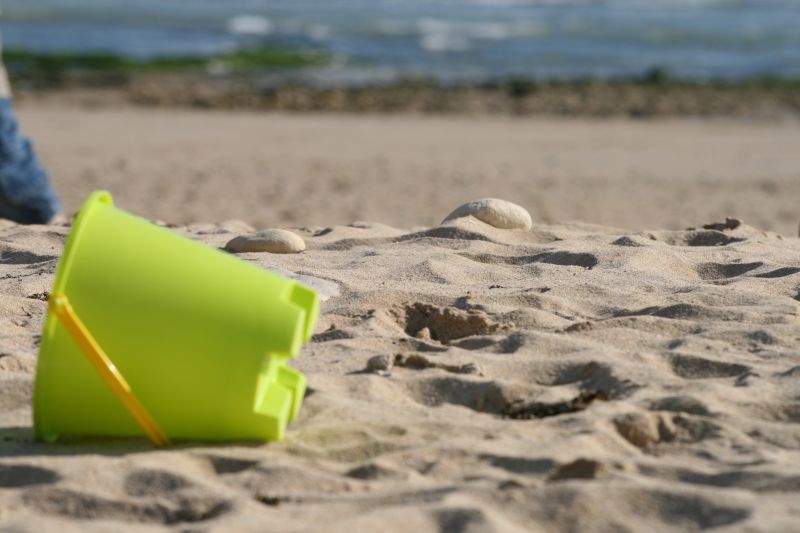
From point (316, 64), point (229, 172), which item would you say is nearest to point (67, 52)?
point (316, 64)

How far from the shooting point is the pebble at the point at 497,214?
15.4 feet

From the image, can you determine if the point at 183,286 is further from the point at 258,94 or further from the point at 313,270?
the point at 258,94

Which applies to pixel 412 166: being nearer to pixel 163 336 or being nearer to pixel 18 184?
pixel 18 184

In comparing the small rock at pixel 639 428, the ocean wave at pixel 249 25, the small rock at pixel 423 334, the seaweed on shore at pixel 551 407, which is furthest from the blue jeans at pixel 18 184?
the ocean wave at pixel 249 25

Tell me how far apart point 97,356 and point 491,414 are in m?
0.94

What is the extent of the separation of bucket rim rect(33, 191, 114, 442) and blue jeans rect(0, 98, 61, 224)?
3.20m

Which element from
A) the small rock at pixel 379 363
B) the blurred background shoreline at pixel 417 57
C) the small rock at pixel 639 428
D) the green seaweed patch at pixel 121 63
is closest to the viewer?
the small rock at pixel 639 428

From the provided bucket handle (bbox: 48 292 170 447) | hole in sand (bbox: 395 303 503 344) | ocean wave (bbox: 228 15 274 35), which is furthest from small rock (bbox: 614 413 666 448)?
ocean wave (bbox: 228 15 274 35)

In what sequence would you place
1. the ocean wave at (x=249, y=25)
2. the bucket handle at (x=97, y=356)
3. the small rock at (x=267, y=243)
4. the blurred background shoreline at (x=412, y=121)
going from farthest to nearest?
the ocean wave at (x=249, y=25) → the blurred background shoreline at (x=412, y=121) → the small rock at (x=267, y=243) → the bucket handle at (x=97, y=356)

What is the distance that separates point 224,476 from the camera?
96.5 inches

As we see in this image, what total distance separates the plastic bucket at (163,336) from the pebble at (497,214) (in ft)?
A: 7.26

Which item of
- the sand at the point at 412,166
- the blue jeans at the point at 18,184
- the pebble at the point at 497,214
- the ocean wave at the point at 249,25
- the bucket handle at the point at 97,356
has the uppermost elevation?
the bucket handle at the point at 97,356

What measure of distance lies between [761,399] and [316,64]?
14.0 m

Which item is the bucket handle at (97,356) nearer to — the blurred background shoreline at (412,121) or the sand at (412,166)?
the sand at (412,166)
